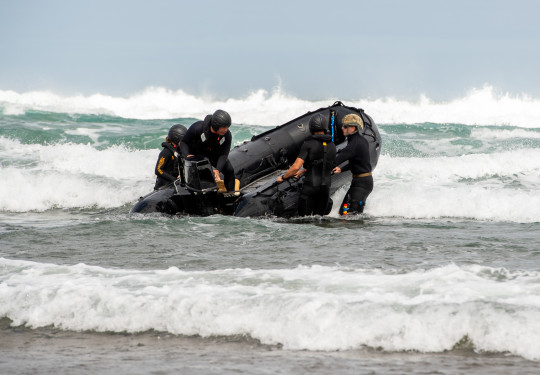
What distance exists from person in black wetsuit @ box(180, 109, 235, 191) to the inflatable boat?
17cm

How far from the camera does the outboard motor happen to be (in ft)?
29.4

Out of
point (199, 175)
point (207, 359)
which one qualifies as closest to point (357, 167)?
point (199, 175)

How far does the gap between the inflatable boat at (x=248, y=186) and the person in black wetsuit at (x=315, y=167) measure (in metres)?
0.21

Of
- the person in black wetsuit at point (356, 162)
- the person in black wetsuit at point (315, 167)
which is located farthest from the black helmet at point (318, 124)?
the person in black wetsuit at point (356, 162)

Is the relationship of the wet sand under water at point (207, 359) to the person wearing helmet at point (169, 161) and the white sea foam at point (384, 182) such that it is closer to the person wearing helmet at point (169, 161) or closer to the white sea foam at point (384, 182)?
the person wearing helmet at point (169, 161)

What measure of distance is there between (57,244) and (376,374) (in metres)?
4.56

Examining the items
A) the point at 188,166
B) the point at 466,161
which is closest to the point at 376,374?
the point at 188,166

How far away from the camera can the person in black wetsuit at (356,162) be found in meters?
9.15

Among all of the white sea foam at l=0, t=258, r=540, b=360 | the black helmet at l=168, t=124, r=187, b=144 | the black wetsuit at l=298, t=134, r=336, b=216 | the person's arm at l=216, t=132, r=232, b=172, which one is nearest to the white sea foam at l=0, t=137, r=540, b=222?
the black wetsuit at l=298, t=134, r=336, b=216

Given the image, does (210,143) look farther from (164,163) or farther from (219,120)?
(164,163)

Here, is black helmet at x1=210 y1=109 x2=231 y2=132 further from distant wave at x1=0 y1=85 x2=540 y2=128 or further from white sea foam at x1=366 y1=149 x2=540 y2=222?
distant wave at x1=0 y1=85 x2=540 y2=128

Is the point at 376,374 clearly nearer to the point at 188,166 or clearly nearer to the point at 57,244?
the point at 57,244

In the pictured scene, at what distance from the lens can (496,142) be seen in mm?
22094

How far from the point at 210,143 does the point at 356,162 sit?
1842 millimetres
